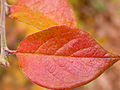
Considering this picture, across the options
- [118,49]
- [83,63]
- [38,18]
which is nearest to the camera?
[83,63]

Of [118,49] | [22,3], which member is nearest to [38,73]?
[22,3]

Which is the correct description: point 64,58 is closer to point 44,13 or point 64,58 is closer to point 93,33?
point 44,13

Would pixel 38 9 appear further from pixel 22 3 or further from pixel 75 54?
pixel 75 54

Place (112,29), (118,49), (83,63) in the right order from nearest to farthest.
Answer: (83,63), (118,49), (112,29)

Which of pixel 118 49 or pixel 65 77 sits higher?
pixel 65 77

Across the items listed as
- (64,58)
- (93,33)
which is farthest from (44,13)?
(93,33)

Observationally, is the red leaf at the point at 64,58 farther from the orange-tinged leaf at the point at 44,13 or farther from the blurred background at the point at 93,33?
the blurred background at the point at 93,33

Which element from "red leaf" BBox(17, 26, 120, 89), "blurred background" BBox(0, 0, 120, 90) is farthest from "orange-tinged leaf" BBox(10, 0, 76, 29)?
"blurred background" BBox(0, 0, 120, 90)
